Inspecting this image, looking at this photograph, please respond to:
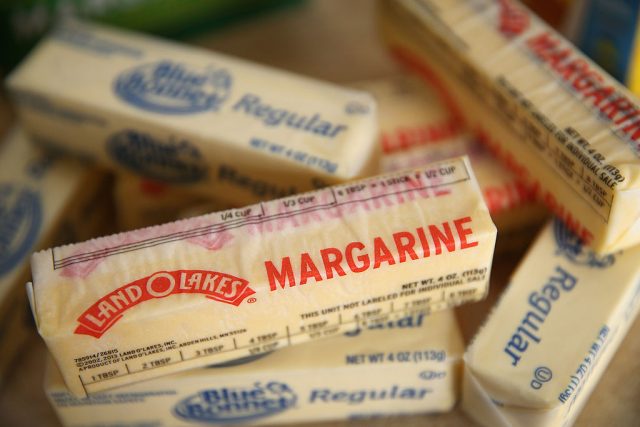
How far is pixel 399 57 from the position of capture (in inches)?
54.9

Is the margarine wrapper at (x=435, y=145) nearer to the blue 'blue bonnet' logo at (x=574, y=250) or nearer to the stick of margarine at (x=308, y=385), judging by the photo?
the blue 'blue bonnet' logo at (x=574, y=250)

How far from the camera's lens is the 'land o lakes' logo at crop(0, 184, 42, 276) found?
1.15m

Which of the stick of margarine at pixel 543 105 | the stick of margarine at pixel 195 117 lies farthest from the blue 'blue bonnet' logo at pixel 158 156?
the stick of margarine at pixel 543 105

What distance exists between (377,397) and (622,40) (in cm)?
67

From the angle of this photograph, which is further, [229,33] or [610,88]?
[229,33]

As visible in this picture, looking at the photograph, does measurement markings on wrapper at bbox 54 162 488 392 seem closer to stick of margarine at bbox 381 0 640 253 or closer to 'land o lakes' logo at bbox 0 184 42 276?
stick of margarine at bbox 381 0 640 253

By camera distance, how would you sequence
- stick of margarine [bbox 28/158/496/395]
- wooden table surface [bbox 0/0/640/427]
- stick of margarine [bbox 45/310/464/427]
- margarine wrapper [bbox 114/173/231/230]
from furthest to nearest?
margarine wrapper [bbox 114/173/231/230] < wooden table surface [bbox 0/0/640/427] < stick of margarine [bbox 45/310/464/427] < stick of margarine [bbox 28/158/496/395]

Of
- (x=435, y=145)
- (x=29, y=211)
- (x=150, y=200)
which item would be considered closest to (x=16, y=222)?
(x=29, y=211)

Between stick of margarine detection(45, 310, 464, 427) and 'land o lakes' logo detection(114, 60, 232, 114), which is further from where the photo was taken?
'land o lakes' logo detection(114, 60, 232, 114)

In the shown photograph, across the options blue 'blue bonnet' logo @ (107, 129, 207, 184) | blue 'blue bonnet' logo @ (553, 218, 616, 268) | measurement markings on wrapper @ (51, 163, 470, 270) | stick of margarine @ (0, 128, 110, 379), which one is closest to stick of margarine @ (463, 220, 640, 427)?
blue 'blue bonnet' logo @ (553, 218, 616, 268)

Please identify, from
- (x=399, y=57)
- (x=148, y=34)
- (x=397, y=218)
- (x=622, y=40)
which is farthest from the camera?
(x=148, y=34)

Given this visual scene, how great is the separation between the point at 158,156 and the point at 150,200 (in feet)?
0.43

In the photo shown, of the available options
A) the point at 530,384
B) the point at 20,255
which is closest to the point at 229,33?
the point at 20,255

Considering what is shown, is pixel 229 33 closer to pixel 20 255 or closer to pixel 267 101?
pixel 267 101
